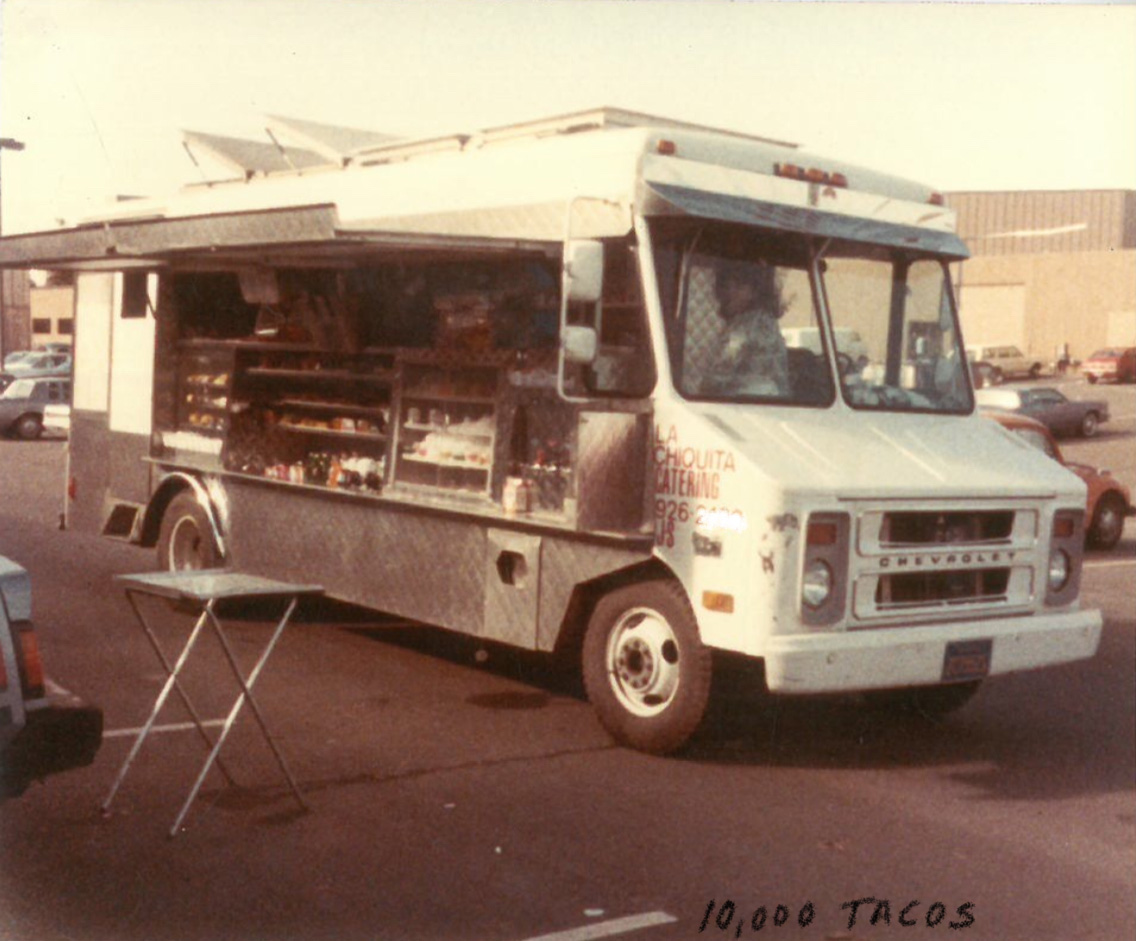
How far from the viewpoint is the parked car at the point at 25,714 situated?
15.4 ft

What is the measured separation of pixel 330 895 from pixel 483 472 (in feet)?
11.4

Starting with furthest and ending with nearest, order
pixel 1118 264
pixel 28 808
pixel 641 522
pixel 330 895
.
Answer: pixel 1118 264 < pixel 641 522 < pixel 28 808 < pixel 330 895

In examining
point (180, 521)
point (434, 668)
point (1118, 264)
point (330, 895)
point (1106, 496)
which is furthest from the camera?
point (1118, 264)

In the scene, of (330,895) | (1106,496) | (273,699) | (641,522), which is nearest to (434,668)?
(273,699)

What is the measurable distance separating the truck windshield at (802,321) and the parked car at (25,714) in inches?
132

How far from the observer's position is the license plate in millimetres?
6934

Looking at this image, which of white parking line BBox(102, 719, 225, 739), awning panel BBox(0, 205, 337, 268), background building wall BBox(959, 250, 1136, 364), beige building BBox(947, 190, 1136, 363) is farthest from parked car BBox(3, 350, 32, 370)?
white parking line BBox(102, 719, 225, 739)

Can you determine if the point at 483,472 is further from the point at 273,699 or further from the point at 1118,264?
the point at 1118,264

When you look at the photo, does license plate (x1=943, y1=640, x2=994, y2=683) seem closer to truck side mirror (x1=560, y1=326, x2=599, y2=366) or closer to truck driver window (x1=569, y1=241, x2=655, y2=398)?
truck driver window (x1=569, y1=241, x2=655, y2=398)

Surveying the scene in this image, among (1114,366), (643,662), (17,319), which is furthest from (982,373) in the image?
(17,319)

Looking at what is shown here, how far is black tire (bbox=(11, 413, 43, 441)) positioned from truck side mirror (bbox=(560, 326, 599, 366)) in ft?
93.5

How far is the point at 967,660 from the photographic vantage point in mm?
7004

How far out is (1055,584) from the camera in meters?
7.59

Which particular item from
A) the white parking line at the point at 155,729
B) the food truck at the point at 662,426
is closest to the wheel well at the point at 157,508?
the food truck at the point at 662,426
